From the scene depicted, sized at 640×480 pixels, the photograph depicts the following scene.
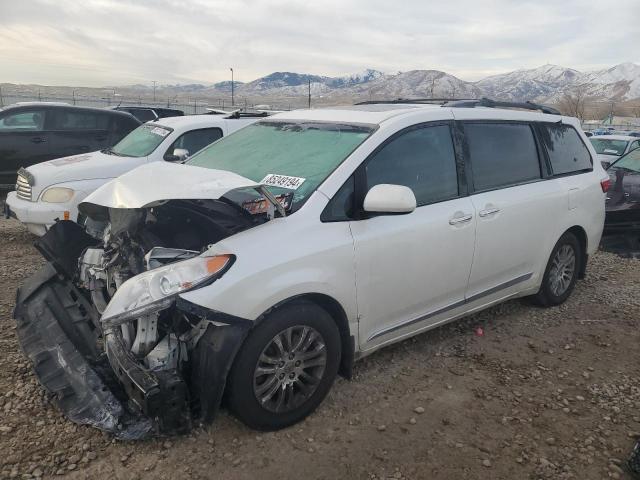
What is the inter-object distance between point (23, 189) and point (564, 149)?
6.00 metres

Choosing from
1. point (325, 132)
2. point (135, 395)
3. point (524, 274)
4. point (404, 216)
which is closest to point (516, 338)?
point (524, 274)

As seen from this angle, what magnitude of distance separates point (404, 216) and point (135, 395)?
190cm

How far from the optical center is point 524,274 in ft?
14.3

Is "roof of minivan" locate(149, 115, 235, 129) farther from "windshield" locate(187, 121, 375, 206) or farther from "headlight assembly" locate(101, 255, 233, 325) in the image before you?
"headlight assembly" locate(101, 255, 233, 325)

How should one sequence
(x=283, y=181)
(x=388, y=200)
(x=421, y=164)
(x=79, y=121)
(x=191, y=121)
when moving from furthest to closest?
(x=79, y=121), (x=191, y=121), (x=421, y=164), (x=283, y=181), (x=388, y=200)

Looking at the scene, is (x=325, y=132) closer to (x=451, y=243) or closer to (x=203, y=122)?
(x=451, y=243)

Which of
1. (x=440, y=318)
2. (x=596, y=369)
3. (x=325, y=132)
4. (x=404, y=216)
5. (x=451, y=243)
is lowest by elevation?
(x=596, y=369)

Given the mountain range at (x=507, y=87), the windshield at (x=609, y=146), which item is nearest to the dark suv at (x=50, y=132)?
the windshield at (x=609, y=146)

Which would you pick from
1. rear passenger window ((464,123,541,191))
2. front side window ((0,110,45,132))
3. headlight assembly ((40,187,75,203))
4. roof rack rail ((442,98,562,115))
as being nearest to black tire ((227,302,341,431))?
rear passenger window ((464,123,541,191))

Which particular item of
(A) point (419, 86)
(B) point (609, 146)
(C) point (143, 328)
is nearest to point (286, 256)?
(C) point (143, 328)

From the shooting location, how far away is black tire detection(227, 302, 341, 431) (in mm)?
2662

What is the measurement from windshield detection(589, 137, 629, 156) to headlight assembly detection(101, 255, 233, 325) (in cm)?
1212

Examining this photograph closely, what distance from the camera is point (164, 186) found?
9.75ft

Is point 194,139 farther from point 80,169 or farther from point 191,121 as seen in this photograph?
point 80,169
